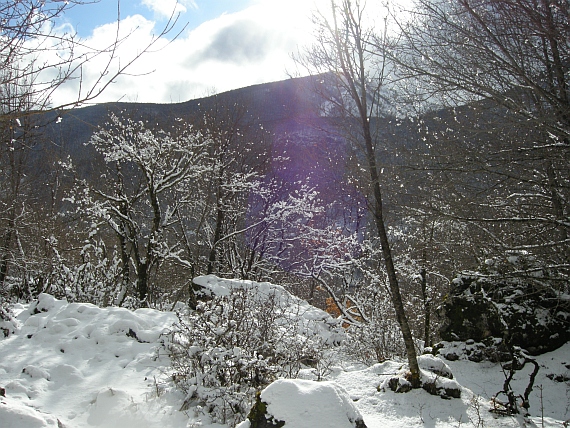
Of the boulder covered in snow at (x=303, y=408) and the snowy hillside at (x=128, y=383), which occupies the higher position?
the boulder covered in snow at (x=303, y=408)

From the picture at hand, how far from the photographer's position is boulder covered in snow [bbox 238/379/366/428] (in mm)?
3072

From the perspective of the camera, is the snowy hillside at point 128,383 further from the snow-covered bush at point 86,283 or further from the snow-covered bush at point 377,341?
the snow-covered bush at point 86,283

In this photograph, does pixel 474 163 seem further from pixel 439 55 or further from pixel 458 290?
pixel 458 290

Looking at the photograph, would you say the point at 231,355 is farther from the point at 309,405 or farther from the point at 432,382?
the point at 432,382

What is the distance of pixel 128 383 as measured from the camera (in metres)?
5.32

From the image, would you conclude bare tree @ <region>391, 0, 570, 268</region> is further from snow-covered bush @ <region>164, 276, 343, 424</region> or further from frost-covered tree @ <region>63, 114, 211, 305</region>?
frost-covered tree @ <region>63, 114, 211, 305</region>

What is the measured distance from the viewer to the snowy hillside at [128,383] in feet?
14.4

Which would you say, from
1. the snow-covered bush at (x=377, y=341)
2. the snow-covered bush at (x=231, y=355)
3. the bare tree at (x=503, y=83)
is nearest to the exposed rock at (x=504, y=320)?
the snow-covered bush at (x=377, y=341)

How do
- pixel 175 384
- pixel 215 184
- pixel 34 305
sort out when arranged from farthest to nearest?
1. pixel 215 184
2. pixel 34 305
3. pixel 175 384

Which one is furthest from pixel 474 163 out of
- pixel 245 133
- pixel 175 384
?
→ pixel 245 133

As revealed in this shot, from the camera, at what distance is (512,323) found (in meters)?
7.48

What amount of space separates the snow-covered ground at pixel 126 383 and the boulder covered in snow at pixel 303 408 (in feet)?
0.17

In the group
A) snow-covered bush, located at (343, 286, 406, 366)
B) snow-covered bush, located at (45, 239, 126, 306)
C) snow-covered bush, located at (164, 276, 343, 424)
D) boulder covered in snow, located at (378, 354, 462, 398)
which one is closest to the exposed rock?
snow-covered bush, located at (343, 286, 406, 366)

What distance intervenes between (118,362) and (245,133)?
11.8 metres
